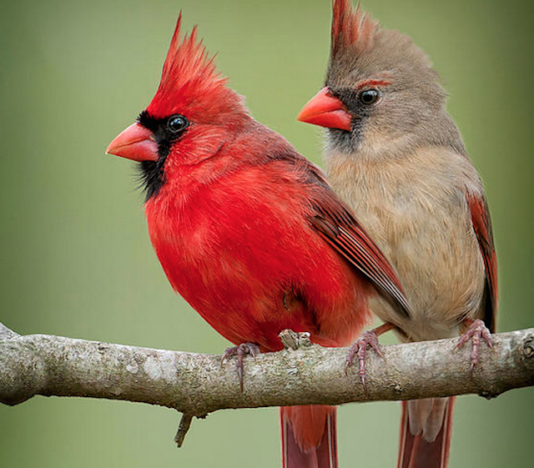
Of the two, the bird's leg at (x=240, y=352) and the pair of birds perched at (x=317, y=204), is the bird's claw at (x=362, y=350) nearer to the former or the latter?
the pair of birds perched at (x=317, y=204)

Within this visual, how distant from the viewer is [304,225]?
225cm

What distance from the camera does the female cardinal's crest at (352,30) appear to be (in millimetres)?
2145

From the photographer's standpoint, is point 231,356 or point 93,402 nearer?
point 231,356

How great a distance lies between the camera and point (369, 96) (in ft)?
7.43

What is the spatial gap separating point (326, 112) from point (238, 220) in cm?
33

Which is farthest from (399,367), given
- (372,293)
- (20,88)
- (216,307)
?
(20,88)

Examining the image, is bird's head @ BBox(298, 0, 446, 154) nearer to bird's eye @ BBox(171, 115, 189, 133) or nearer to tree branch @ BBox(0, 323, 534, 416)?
bird's eye @ BBox(171, 115, 189, 133)

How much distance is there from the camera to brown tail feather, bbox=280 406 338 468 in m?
2.41

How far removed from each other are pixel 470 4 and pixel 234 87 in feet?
5.40

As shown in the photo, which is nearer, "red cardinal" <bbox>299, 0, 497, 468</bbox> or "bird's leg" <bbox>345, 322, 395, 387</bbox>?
"bird's leg" <bbox>345, 322, 395, 387</bbox>

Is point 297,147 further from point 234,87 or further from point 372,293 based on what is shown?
point 372,293

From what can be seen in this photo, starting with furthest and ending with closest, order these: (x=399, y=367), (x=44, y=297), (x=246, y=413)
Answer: (x=44, y=297)
(x=246, y=413)
(x=399, y=367)

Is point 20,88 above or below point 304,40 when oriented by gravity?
above

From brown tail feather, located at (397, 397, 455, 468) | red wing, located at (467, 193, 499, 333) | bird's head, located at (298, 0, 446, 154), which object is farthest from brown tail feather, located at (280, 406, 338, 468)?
bird's head, located at (298, 0, 446, 154)
